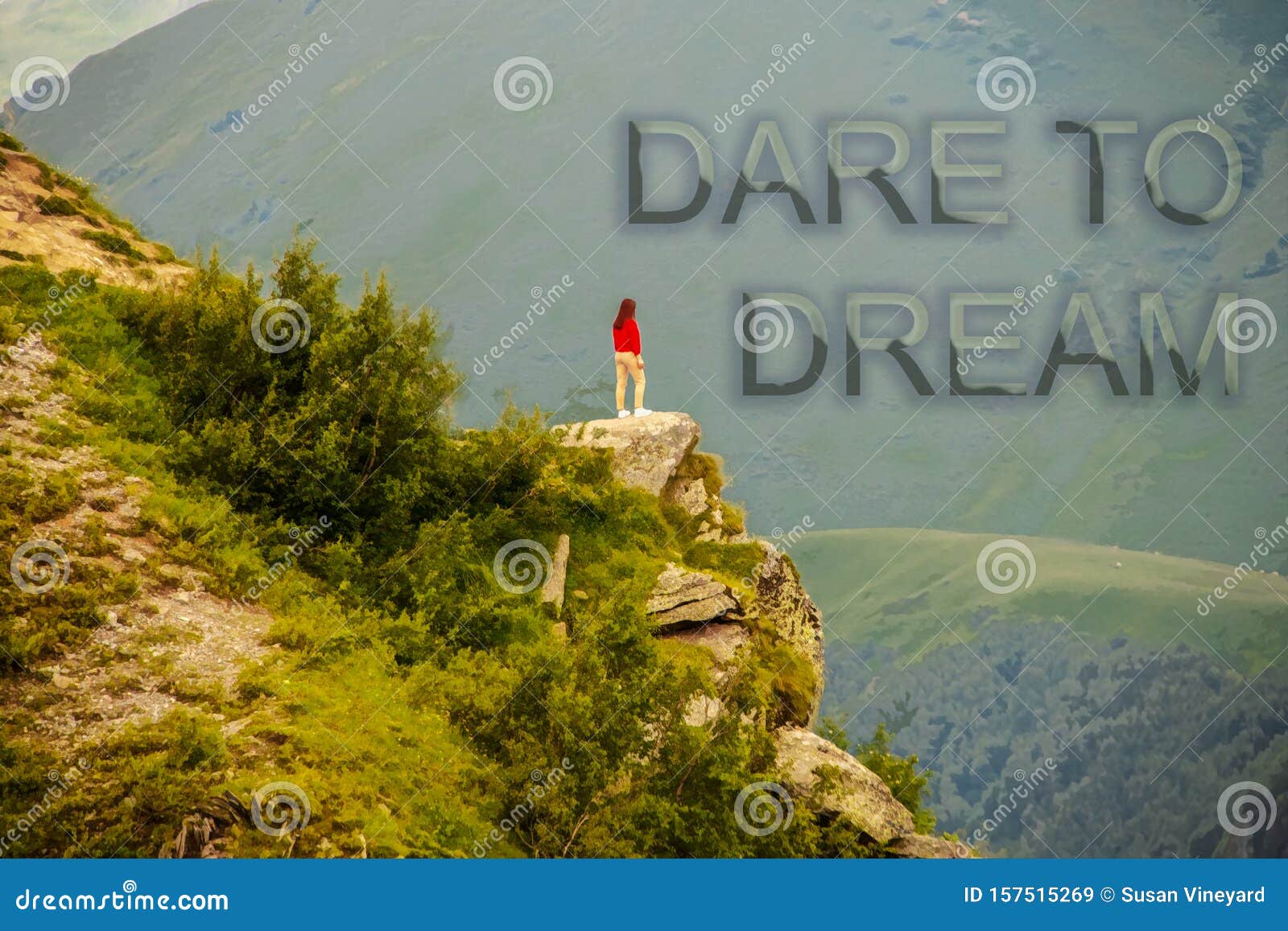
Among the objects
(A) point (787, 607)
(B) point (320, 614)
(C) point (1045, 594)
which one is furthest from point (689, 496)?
(C) point (1045, 594)

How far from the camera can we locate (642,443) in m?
19.8

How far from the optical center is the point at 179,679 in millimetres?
12070

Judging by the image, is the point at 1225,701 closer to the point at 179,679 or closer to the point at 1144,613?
the point at 1144,613

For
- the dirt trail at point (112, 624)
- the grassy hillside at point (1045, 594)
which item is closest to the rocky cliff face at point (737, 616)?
the dirt trail at point (112, 624)

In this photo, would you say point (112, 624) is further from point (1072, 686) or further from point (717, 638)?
point (1072, 686)

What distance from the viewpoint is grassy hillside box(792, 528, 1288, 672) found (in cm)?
9381

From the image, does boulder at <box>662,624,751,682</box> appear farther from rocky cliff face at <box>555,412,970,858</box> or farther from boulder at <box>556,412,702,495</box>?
boulder at <box>556,412,702,495</box>

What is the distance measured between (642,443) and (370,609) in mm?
6343

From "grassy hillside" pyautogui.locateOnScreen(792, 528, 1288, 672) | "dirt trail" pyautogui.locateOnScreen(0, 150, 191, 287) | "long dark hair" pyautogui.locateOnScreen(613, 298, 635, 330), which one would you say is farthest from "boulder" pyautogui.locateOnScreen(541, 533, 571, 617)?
"grassy hillside" pyautogui.locateOnScreen(792, 528, 1288, 672)

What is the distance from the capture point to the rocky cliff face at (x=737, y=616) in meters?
15.1

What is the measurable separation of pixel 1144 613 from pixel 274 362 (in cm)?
9153

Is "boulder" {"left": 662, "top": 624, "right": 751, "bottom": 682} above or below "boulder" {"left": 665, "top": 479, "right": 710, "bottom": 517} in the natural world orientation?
below

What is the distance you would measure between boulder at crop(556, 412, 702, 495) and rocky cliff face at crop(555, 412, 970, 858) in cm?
1

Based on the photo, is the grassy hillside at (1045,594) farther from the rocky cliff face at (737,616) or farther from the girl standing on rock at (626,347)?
the girl standing on rock at (626,347)
